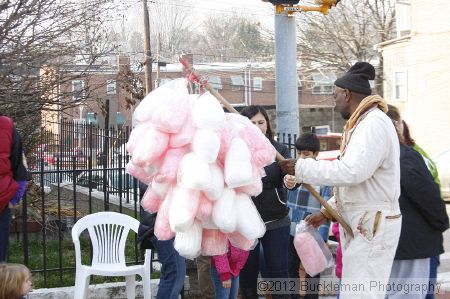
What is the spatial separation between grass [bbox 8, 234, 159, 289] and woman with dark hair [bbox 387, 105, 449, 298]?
3.04m

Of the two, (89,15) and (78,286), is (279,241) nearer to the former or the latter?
(78,286)

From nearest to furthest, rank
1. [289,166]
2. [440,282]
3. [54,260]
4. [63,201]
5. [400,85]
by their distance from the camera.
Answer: [289,166] < [440,282] < [54,260] < [63,201] < [400,85]

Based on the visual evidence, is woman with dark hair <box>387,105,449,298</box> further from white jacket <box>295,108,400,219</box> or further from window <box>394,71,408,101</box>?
window <box>394,71,408,101</box>

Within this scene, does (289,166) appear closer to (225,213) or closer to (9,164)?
(225,213)

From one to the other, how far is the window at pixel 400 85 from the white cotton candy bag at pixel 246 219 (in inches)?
1122

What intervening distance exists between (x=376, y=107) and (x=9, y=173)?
10.3 feet

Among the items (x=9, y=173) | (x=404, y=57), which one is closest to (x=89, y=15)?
(x=9, y=173)

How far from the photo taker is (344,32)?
108 feet

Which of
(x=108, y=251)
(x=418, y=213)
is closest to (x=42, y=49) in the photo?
(x=108, y=251)

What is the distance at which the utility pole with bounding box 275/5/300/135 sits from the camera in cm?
813

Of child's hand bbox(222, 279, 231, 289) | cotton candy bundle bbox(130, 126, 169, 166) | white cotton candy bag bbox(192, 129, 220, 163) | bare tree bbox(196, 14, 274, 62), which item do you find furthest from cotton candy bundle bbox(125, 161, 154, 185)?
bare tree bbox(196, 14, 274, 62)

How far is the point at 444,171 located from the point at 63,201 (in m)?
10.1

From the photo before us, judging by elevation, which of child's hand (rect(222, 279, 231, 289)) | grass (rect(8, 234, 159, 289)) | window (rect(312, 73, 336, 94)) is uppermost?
window (rect(312, 73, 336, 94))

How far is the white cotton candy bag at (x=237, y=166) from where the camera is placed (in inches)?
158
